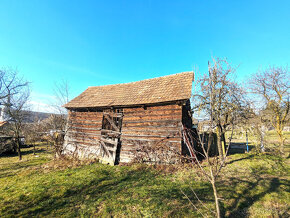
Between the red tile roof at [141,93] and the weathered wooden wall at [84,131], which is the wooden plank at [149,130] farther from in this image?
the weathered wooden wall at [84,131]

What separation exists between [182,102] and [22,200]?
7.88 meters

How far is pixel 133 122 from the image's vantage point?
8.80 meters

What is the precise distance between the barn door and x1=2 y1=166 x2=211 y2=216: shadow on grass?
270 cm

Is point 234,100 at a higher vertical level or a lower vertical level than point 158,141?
higher

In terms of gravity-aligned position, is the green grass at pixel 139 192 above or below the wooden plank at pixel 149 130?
below

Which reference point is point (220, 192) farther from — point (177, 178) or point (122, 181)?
point (122, 181)

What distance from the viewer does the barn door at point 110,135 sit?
865 centimetres

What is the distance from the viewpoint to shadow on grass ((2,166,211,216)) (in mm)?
3962

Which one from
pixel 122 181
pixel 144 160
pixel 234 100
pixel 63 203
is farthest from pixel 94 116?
pixel 234 100

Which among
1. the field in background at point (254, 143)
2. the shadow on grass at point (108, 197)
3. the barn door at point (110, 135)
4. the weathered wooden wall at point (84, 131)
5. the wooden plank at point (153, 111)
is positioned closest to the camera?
the shadow on grass at point (108, 197)

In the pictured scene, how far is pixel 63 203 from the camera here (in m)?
4.33

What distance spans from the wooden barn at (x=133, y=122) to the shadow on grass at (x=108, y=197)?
6.58ft

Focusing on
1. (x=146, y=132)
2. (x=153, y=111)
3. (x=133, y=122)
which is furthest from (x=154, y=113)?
(x=133, y=122)

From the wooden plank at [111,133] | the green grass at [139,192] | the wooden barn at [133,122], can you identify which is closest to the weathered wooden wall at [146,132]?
the wooden barn at [133,122]
